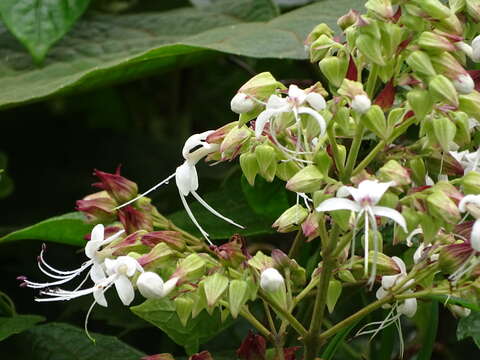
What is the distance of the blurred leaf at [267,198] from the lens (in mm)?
750

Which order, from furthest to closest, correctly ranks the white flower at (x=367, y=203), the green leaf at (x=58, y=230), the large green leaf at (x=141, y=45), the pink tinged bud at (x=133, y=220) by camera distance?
the large green leaf at (x=141, y=45) < the green leaf at (x=58, y=230) < the pink tinged bud at (x=133, y=220) < the white flower at (x=367, y=203)

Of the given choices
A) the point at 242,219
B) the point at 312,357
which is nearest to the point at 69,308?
the point at 242,219

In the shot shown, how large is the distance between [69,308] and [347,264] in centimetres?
43

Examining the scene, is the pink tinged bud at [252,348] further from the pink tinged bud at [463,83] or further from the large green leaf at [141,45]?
the large green leaf at [141,45]

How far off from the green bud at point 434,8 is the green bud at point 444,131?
2.4 inches

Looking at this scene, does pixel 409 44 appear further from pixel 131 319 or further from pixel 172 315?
pixel 131 319

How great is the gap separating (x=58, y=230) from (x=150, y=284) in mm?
232

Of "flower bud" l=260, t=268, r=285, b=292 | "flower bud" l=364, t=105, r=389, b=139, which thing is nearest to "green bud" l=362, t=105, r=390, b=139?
"flower bud" l=364, t=105, r=389, b=139

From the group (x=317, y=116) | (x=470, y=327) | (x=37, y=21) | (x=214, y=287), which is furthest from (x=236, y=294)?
(x=37, y=21)

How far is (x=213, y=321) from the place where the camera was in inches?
25.8

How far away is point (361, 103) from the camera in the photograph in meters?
0.49

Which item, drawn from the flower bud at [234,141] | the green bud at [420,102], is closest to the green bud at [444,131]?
the green bud at [420,102]

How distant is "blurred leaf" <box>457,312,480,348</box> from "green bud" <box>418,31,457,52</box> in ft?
0.81

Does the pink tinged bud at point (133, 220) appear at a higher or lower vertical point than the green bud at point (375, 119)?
lower
